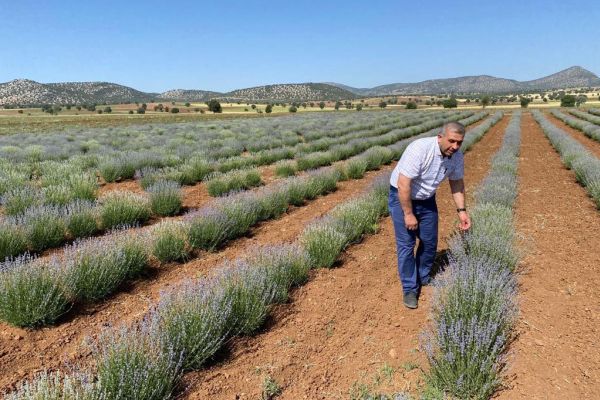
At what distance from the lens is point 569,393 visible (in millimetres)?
2779

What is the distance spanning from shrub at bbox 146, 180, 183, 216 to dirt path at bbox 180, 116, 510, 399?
401 cm

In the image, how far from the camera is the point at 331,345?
360cm

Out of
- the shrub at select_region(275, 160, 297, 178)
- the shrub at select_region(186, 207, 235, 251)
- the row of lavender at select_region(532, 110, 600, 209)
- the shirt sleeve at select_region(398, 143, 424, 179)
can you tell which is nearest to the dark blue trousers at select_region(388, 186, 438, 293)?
the shirt sleeve at select_region(398, 143, 424, 179)

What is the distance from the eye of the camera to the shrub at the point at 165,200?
7.86 metres

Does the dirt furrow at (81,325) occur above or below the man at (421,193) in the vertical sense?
below

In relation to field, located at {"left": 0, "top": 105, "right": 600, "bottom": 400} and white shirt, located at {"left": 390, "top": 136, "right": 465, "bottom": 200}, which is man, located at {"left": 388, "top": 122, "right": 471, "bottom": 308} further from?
field, located at {"left": 0, "top": 105, "right": 600, "bottom": 400}

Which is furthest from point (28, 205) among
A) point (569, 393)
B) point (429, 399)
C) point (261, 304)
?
point (569, 393)

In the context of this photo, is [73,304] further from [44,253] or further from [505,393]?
[505,393]

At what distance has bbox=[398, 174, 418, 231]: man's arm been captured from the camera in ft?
12.2

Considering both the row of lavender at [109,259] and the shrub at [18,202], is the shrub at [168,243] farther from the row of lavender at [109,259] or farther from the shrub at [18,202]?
the shrub at [18,202]

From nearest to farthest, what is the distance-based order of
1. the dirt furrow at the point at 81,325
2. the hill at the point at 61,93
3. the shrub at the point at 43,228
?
the dirt furrow at the point at 81,325, the shrub at the point at 43,228, the hill at the point at 61,93

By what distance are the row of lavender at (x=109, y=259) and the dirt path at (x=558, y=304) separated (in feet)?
12.7

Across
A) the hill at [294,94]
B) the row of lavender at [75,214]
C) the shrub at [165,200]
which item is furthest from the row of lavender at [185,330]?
the hill at [294,94]

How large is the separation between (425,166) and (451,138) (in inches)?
13.2
